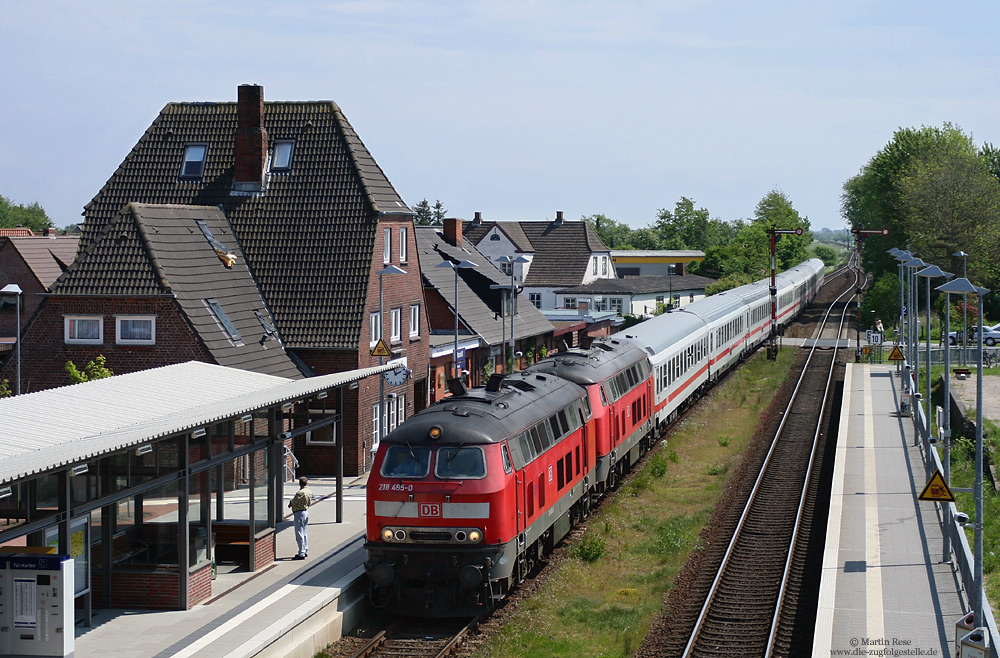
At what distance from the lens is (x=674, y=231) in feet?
586

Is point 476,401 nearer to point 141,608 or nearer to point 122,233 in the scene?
point 141,608

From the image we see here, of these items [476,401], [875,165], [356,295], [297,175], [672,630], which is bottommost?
[672,630]

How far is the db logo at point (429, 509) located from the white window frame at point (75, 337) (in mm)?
14662

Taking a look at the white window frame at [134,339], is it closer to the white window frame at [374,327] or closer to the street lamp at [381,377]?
the street lamp at [381,377]

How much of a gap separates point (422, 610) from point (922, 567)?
9.22 m

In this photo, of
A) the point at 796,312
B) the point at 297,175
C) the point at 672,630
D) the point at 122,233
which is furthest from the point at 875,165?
the point at 672,630

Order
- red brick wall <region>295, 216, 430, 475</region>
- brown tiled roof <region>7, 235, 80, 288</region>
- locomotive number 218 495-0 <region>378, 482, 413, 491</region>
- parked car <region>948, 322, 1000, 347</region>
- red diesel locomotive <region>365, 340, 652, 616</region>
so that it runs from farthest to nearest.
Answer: parked car <region>948, 322, 1000, 347</region> < brown tiled roof <region>7, 235, 80, 288</region> < red brick wall <region>295, 216, 430, 475</region> < locomotive number 218 495-0 <region>378, 482, 413, 491</region> < red diesel locomotive <region>365, 340, 652, 616</region>

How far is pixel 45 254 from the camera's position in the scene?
55250mm

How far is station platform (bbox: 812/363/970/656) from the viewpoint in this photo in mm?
15766

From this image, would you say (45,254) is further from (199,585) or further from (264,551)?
(199,585)

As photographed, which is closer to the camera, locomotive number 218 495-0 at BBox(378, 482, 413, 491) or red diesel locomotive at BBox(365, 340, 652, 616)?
red diesel locomotive at BBox(365, 340, 652, 616)

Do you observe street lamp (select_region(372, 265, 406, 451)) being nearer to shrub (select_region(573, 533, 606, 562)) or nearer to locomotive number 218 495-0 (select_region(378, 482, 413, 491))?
shrub (select_region(573, 533, 606, 562))

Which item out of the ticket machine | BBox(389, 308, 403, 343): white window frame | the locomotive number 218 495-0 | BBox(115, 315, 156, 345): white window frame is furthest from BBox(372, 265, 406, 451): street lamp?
the ticket machine

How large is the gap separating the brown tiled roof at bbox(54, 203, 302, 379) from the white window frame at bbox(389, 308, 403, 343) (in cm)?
376
